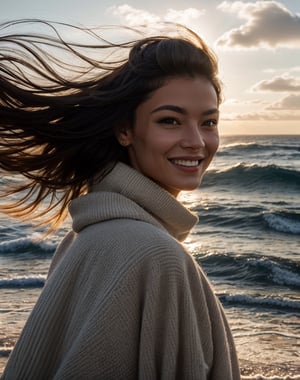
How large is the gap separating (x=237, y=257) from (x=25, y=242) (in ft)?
14.1

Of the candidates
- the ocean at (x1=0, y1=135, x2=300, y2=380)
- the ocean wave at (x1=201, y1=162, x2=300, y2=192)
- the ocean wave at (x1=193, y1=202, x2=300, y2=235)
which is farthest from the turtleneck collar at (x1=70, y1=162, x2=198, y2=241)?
the ocean wave at (x1=201, y1=162, x2=300, y2=192)

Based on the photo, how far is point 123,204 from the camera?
2.29 metres

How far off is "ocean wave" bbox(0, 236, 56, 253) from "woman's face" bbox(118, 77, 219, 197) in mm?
10683

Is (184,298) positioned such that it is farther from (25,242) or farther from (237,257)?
(25,242)

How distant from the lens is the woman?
2039mm

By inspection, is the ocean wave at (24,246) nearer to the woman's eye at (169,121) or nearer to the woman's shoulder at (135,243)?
the woman's eye at (169,121)

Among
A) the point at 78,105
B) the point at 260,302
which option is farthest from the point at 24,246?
the point at 78,105

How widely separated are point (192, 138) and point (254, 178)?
25200 millimetres

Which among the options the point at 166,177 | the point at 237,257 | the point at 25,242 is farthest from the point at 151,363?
the point at 25,242

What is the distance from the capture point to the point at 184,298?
2094mm

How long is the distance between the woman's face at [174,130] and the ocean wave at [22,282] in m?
7.52

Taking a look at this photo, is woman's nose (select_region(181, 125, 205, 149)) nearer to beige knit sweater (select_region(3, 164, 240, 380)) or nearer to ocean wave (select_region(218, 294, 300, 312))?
beige knit sweater (select_region(3, 164, 240, 380))

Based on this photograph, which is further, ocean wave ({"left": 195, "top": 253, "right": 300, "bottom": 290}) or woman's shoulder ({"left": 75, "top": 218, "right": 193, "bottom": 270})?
ocean wave ({"left": 195, "top": 253, "right": 300, "bottom": 290})

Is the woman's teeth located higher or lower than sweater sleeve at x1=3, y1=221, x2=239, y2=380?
higher
